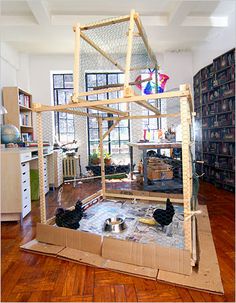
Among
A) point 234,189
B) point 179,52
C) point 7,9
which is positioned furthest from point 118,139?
point 7,9

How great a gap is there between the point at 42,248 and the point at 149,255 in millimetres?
903

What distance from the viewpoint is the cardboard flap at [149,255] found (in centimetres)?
159

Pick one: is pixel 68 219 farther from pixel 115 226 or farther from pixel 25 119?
pixel 25 119

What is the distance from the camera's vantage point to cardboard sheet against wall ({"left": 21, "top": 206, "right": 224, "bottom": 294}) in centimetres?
150

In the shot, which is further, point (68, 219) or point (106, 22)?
point (68, 219)

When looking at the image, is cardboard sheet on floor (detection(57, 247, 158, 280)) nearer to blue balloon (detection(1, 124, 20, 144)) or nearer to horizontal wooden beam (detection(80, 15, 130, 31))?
horizontal wooden beam (detection(80, 15, 130, 31))

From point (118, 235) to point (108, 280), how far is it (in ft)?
2.04

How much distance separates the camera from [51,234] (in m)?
2.05

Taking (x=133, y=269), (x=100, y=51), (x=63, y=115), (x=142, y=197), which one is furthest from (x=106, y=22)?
(x=63, y=115)

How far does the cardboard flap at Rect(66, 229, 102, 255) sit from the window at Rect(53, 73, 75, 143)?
4.04m

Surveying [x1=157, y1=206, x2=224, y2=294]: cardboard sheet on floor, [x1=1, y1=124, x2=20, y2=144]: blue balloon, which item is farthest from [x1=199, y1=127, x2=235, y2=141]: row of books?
[x1=1, y1=124, x2=20, y2=144]: blue balloon

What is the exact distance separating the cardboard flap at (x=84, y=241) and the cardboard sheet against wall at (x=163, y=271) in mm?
11

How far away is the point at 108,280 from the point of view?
158cm

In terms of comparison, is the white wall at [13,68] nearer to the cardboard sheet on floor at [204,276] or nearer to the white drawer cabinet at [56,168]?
the white drawer cabinet at [56,168]
